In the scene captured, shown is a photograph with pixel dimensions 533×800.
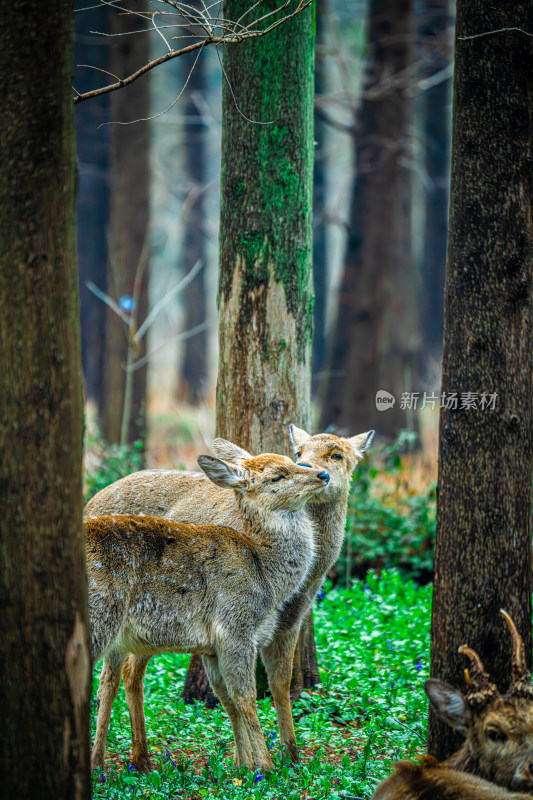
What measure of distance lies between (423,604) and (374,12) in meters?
13.2

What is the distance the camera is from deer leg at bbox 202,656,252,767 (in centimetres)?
547

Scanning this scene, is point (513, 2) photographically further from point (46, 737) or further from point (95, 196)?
point (95, 196)

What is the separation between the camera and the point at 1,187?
3.51 metres

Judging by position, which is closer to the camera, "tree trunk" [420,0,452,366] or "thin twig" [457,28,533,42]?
"thin twig" [457,28,533,42]

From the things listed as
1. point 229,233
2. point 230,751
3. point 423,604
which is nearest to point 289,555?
point 230,751

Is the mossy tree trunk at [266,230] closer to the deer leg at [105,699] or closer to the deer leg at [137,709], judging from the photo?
the deer leg at [137,709]

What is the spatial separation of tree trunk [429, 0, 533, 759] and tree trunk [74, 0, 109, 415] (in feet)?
59.3

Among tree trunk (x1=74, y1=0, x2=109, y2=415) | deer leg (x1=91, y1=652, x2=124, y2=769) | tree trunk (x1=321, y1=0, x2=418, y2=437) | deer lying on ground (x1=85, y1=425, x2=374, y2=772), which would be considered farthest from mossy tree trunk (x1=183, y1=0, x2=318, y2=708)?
tree trunk (x1=74, y1=0, x2=109, y2=415)

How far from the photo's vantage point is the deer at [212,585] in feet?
17.2

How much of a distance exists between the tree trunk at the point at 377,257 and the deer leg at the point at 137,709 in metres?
10.7

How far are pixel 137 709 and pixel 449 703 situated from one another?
239 cm

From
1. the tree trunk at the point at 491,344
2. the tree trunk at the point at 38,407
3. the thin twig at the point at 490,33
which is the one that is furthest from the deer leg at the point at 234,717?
the thin twig at the point at 490,33

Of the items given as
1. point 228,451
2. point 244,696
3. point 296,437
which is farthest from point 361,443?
point 244,696

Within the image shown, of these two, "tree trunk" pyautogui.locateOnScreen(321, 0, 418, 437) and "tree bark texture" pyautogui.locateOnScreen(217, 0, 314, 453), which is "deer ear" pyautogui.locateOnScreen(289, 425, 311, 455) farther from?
"tree trunk" pyautogui.locateOnScreen(321, 0, 418, 437)
